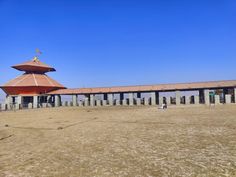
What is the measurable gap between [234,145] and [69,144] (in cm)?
595

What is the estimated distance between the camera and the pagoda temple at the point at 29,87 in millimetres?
45562

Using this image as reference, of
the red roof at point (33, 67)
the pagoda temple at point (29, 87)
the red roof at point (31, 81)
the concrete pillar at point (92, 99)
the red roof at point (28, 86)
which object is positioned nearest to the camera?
the concrete pillar at point (92, 99)

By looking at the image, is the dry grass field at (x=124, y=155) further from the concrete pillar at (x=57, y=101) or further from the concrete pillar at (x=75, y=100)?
the concrete pillar at (x=57, y=101)

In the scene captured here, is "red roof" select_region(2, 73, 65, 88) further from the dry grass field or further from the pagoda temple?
the dry grass field

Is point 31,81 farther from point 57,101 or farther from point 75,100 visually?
point 75,100

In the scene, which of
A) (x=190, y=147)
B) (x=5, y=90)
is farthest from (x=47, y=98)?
(x=190, y=147)

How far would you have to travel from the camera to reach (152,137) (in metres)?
8.84

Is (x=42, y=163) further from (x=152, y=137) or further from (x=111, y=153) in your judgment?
(x=152, y=137)

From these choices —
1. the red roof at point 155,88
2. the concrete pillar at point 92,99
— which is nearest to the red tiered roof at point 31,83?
the red roof at point 155,88

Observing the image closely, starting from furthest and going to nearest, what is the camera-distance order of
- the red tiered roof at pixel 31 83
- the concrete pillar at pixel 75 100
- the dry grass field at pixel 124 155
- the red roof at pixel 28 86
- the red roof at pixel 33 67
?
the red roof at pixel 33 67 → the red tiered roof at pixel 31 83 → the red roof at pixel 28 86 → the concrete pillar at pixel 75 100 → the dry grass field at pixel 124 155

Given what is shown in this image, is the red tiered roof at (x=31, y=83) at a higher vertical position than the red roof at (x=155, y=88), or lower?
higher

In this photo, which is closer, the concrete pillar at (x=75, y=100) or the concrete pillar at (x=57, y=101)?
the concrete pillar at (x=75, y=100)

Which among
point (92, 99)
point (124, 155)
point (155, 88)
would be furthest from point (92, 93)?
point (124, 155)

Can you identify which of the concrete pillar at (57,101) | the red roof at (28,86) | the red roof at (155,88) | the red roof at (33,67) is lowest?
the concrete pillar at (57,101)
